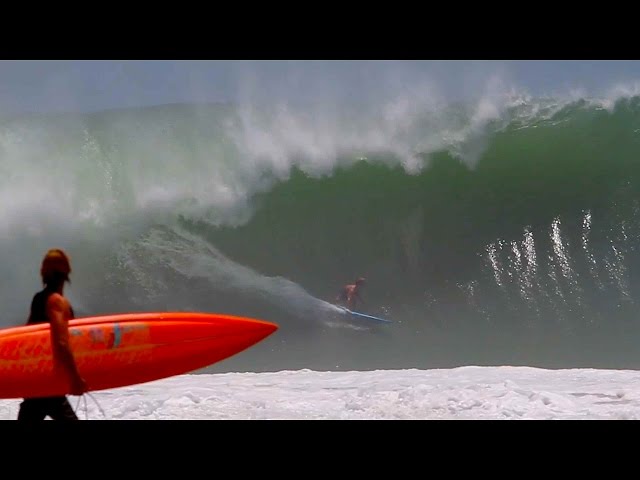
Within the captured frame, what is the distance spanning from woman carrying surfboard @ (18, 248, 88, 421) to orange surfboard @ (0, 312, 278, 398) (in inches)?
7.8

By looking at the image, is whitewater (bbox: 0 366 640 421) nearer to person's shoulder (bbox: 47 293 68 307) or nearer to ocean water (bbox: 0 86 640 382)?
person's shoulder (bbox: 47 293 68 307)

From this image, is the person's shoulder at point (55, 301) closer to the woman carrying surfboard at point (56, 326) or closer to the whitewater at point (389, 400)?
the woman carrying surfboard at point (56, 326)

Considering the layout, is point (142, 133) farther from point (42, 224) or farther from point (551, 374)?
A: point (551, 374)

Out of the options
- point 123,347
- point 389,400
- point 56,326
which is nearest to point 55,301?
point 56,326

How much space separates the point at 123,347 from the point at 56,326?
1022mm

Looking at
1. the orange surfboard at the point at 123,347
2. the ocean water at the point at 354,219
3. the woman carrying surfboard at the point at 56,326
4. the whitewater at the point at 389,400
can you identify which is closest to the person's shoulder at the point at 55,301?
the woman carrying surfboard at the point at 56,326

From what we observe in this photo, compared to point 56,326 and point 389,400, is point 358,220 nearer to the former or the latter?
point 389,400

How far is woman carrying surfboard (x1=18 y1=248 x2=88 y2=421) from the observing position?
9.02ft

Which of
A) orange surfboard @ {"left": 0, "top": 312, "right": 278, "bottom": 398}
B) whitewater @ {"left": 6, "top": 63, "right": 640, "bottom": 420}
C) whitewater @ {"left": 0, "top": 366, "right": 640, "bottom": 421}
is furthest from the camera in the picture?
whitewater @ {"left": 6, "top": 63, "right": 640, "bottom": 420}

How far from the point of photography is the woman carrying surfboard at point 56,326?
9.02 ft

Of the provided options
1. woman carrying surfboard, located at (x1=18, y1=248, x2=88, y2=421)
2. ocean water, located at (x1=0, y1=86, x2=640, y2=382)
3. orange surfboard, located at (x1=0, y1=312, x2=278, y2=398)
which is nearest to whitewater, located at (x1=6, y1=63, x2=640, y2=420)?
ocean water, located at (x1=0, y1=86, x2=640, y2=382)

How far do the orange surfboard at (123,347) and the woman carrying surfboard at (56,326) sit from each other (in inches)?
7.8

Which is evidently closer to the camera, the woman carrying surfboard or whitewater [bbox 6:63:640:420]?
the woman carrying surfboard

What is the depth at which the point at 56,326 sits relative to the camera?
2.74 metres
